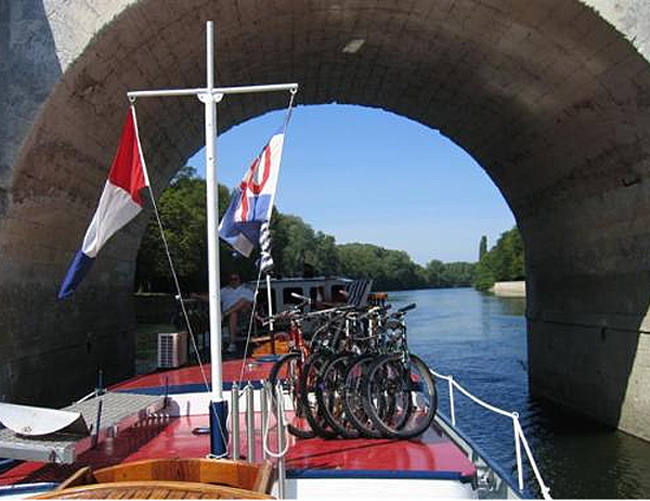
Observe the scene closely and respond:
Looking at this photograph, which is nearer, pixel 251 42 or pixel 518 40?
pixel 518 40

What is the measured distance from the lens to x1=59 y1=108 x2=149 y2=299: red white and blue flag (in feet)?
16.1

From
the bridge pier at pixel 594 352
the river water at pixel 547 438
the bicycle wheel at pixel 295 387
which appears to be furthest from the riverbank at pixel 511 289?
the bicycle wheel at pixel 295 387

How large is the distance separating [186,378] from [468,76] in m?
7.47

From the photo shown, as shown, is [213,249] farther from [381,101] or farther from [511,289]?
[511,289]

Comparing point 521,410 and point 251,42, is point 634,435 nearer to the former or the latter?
point 521,410

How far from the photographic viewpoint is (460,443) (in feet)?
18.1

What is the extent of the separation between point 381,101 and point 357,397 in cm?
1078

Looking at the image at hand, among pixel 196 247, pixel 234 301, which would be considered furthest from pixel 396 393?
pixel 196 247

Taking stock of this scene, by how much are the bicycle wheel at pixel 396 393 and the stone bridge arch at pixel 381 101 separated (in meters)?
5.24

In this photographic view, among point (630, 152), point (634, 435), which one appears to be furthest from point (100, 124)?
point (634, 435)

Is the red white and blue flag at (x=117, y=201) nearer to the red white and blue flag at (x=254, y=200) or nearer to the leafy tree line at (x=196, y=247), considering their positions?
the red white and blue flag at (x=254, y=200)

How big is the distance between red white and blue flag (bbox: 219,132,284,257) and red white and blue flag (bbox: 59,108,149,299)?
97 centimetres

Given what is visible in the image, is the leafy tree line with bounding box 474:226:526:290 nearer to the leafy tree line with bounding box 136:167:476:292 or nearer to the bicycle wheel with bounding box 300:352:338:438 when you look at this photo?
the leafy tree line with bounding box 136:167:476:292

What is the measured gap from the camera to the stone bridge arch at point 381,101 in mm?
7953
